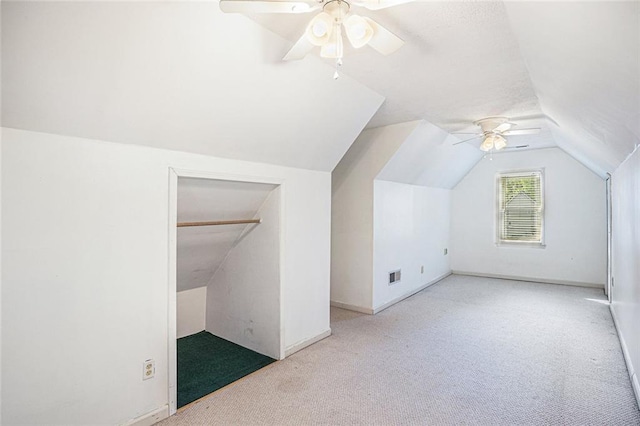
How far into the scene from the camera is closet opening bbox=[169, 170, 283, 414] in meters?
2.71

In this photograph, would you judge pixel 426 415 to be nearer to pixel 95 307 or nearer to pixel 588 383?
pixel 588 383

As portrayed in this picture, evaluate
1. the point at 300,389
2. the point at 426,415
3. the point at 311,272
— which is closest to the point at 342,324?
the point at 311,272

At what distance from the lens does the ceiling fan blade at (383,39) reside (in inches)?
61.0

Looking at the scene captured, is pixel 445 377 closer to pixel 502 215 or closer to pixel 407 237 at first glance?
pixel 407 237

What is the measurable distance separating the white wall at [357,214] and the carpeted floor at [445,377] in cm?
39

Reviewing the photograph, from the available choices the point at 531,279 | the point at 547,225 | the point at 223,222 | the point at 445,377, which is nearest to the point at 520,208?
the point at 547,225

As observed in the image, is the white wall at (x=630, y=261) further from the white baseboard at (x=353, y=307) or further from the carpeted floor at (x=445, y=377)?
the white baseboard at (x=353, y=307)

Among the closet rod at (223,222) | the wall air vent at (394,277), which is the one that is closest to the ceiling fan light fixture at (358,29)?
the closet rod at (223,222)

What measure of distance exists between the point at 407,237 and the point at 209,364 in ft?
10.9

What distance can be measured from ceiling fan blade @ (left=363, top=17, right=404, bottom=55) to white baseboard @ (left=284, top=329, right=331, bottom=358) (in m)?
2.59

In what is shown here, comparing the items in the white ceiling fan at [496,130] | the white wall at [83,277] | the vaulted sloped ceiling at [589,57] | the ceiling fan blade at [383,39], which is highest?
the white ceiling fan at [496,130]

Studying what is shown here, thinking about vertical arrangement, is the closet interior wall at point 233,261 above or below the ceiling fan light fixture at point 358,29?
below

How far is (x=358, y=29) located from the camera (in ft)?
5.11

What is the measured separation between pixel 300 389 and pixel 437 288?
12.6 ft
